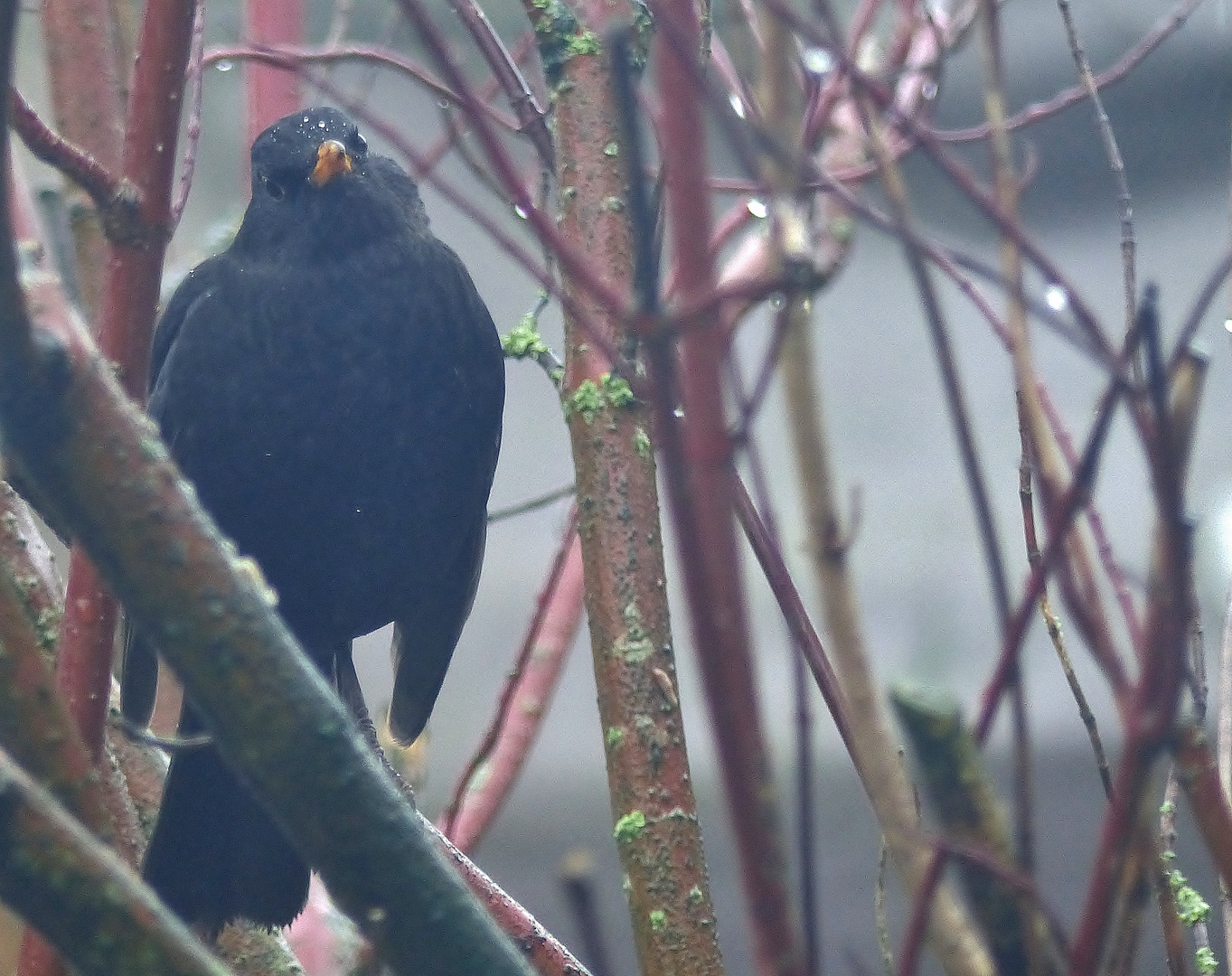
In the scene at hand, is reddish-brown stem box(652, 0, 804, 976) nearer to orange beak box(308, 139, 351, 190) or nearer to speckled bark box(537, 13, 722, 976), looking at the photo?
speckled bark box(537, 13, 722, 976)

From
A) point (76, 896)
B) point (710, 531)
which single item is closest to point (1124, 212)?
point (710, 531)

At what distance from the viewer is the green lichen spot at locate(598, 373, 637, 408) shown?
5.38 feet

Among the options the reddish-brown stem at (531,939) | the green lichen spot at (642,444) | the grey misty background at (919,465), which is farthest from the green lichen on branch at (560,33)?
the grey misty background at (919,465)

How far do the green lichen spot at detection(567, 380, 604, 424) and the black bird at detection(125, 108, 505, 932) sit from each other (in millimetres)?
555

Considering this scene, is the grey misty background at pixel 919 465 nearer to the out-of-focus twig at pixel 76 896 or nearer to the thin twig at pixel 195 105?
the thin twig at pixel 195 105

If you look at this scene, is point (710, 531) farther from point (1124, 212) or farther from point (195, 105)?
point (195, 105)

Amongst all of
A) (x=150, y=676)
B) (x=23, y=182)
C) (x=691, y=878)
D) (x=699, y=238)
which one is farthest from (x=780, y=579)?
(x=23, y=182)

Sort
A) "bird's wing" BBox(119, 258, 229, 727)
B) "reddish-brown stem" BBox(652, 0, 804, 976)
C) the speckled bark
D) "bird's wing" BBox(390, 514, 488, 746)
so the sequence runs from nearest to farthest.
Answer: "reddish-brown stem" BBox(652, 0, 804, 976)
the speckled bark
"bird's wing" BBox(119, 258, 229, 727)
"bird's wing" BBox(390, 514, 488, 746)

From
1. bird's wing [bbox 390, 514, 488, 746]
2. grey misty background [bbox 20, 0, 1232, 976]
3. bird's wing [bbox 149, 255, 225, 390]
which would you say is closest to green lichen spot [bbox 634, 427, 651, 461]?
bird's wing [bbox 390, 514, 488, 746]

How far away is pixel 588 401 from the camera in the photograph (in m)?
1.66

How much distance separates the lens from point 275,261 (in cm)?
221

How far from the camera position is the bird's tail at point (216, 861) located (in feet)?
5.80

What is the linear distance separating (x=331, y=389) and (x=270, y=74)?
86 centimetres

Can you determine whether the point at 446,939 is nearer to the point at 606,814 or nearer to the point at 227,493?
the point at 227,493
